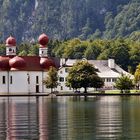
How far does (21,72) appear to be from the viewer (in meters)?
165

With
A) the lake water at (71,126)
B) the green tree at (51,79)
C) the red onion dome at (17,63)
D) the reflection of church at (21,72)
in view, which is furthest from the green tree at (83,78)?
the lake water at (71,126)

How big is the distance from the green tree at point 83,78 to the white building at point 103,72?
43.3 ft

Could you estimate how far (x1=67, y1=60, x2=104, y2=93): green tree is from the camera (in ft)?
486

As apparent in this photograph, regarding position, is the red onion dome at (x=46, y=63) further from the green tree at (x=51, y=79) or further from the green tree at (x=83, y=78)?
the green tree at (x=83, y=78)

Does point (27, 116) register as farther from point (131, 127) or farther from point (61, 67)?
point (61, 67)

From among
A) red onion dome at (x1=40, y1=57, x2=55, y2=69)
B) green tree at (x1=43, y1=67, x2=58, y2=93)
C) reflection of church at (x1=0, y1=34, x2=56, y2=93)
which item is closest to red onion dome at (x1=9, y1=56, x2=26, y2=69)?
reflection of church at (x1=0, y1=34, x2=56, y2=93)

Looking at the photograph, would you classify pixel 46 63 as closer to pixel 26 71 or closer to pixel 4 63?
pixel 26 71

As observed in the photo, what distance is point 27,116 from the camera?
6531 cm

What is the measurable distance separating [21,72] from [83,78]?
69.7 feet

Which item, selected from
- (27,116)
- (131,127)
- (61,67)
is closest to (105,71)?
(61,67)

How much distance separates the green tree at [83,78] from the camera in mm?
148000

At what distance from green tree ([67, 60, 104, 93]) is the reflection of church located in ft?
49.6

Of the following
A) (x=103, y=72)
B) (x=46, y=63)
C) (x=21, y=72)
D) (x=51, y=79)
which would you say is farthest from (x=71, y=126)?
(x=103, y=72)

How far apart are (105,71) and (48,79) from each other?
22432mm
